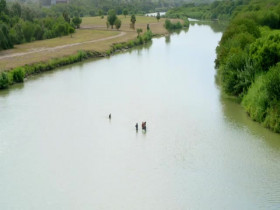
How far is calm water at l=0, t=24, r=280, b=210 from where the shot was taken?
2086 centimetres

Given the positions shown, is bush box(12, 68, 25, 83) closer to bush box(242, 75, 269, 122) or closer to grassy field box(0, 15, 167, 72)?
grassy field box(0, 15, 167, 72)

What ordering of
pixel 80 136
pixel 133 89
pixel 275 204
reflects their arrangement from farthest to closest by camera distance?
pixel 133 89
pixel 80 136
pixel 275 204

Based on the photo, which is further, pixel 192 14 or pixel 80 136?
pixel 192 14

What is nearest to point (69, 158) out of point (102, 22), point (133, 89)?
point (133, 89)

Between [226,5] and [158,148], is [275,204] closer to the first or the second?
[158,148]

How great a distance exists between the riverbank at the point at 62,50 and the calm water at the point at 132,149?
4417 mm

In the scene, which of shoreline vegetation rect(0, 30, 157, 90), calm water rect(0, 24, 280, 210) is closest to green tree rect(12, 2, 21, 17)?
shoreline vegetation rect(0, 30, 157, 90)

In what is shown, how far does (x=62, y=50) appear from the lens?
6034cm

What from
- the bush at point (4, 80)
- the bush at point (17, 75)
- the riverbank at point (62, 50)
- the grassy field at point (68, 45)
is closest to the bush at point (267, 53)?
the bush at point (4, 80)

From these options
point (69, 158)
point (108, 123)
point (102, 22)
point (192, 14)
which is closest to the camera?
point (69, 158)

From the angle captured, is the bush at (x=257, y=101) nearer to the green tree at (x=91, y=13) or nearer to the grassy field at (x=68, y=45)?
the grassy field at (x=68, y=45)

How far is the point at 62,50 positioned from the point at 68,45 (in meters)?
5.14

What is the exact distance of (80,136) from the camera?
92.9 ft

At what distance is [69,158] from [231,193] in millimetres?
9205
